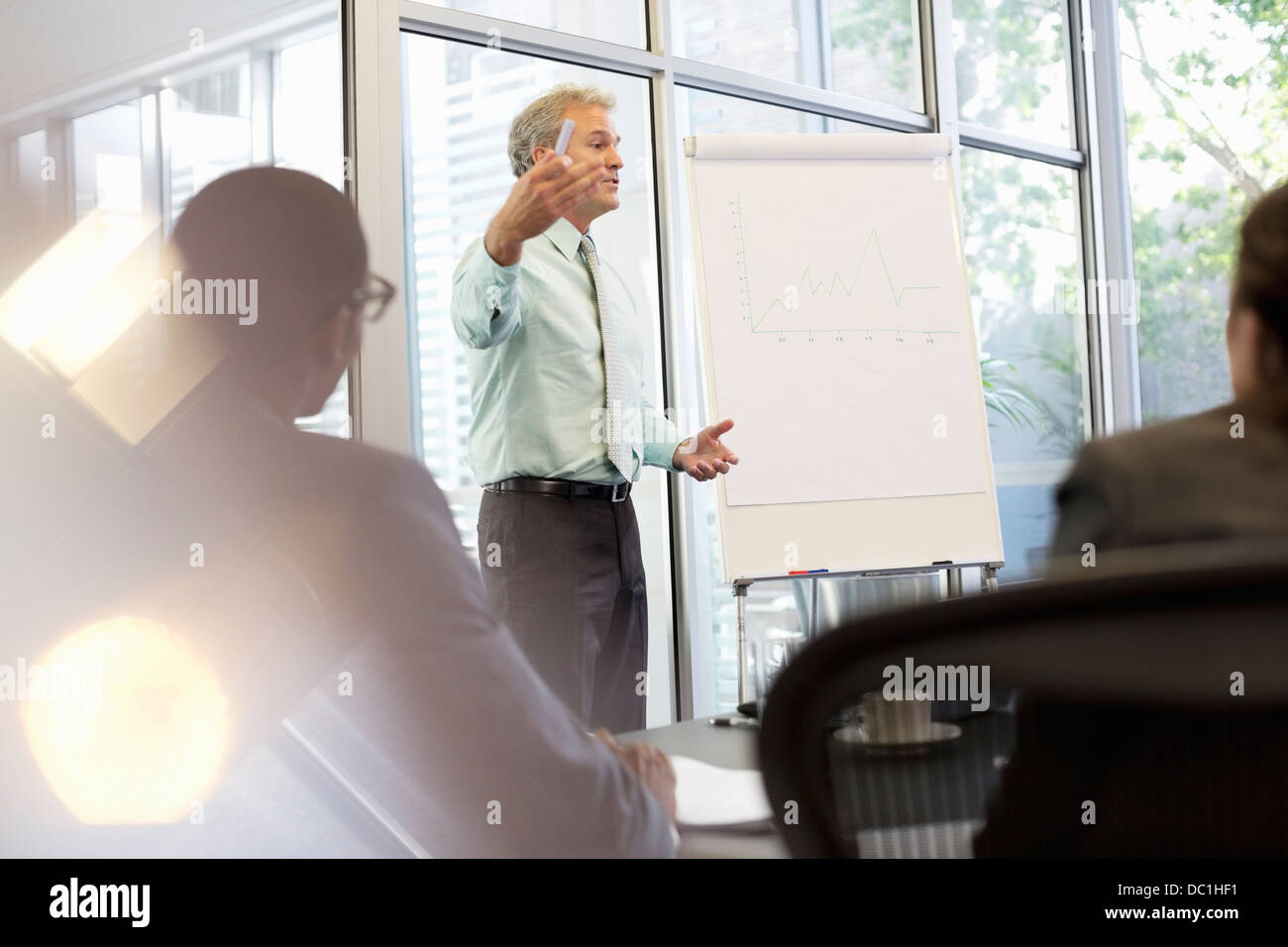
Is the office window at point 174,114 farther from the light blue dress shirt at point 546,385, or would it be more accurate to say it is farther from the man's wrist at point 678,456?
the man's wrist at point 678,456

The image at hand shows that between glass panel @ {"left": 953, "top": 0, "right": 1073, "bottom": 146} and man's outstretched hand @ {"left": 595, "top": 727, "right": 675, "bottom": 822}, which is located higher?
glass panel @ {"left": 953, "top": 0, "right": 1073, "bottom": 146}

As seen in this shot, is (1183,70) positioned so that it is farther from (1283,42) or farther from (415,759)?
(415,759)

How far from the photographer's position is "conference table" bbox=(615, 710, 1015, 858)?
11.9 inches

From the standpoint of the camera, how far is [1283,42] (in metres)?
2.83

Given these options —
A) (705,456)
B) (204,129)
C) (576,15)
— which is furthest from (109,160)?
(576,15)

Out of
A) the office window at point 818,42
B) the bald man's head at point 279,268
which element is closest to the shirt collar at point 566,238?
the office window at point 818,42

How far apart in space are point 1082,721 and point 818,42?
9.38 feet

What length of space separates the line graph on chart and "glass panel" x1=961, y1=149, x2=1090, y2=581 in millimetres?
1111

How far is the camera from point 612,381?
177cm

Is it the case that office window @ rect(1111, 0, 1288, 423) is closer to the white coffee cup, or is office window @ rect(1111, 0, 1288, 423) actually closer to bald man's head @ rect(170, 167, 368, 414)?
bald man's head @ rect(170, 167, 368, 414)

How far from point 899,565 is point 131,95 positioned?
1523 mm

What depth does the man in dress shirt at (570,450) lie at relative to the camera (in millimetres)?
1672

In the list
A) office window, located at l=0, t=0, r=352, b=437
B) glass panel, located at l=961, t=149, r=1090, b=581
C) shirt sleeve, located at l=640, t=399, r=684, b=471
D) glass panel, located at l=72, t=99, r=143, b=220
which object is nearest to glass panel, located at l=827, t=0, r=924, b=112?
glass panel, located at l=961, t=149, r=1090, b=581
